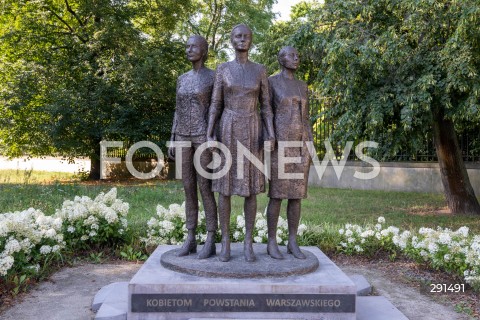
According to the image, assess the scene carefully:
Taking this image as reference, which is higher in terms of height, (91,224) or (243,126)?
(243,126)

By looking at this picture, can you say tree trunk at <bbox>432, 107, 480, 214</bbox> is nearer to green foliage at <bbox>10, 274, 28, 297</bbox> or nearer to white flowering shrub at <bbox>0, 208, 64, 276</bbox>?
white flowering shrub at <bbox>0, 208, 64, 276</bbox>

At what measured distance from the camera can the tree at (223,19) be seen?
89.2ft

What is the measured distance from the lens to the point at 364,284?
17.3 ft

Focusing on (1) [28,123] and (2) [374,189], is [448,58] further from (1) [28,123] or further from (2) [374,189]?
(1) [28,123]

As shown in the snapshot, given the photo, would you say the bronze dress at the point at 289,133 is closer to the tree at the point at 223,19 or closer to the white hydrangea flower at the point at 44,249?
the white hydrangea flower at the point at 44,249

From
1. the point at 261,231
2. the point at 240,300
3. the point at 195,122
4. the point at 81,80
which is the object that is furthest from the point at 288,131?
the point at 81,80

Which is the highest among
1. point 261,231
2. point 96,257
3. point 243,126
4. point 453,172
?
point 243,126

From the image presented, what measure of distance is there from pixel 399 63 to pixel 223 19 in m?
20.7

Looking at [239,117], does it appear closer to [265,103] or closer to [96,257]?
[265,103]

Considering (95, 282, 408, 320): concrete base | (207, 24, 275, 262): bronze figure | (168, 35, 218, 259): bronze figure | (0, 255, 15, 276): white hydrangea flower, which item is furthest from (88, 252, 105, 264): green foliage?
(207, 24, 275, 262): bronze figure

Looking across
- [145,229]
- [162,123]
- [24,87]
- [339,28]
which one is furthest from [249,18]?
[145,229]

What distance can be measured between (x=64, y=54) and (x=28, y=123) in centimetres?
289

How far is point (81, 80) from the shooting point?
58.9 feet

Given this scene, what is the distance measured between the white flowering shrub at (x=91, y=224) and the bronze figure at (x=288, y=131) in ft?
9.59
